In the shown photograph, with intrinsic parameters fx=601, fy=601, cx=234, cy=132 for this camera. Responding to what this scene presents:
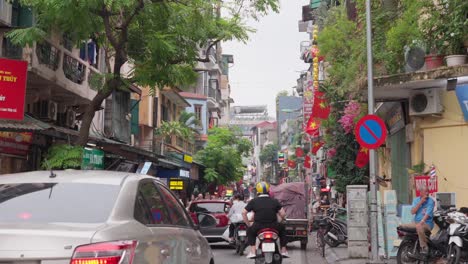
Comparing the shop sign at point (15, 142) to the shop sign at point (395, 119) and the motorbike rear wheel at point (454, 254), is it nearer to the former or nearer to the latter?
the shop sign at point (395, 119)

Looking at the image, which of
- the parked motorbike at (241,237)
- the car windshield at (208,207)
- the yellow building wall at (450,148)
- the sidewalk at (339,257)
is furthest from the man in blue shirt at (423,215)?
the car windshield at (208,207)

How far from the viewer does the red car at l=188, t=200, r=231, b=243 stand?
19.2 metres

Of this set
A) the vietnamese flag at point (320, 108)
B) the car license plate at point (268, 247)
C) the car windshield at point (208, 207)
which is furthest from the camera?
the vietnamese flag at point (320, 108)

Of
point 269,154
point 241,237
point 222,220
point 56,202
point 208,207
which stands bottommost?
point 241,237

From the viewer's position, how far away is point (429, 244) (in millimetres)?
11148

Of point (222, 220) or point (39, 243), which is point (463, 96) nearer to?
point (222, 220)

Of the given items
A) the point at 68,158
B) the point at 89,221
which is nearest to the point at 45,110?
the point at 68,158

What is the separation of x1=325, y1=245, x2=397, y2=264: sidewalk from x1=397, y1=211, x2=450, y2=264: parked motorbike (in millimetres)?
1783

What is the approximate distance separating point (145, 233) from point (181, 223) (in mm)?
1511

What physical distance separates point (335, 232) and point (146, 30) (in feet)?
26.5

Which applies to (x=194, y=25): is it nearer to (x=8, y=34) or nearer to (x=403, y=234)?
(x=8, y=34)

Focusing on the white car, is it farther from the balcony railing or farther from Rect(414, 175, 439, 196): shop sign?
the balcony railing

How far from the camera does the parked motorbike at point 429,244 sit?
428 inches

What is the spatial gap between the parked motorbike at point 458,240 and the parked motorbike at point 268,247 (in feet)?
10.1
